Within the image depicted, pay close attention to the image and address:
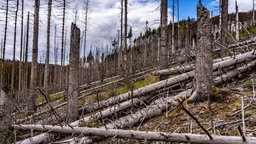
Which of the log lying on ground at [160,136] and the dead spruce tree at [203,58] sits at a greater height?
the dead spruce tree at [203,58]

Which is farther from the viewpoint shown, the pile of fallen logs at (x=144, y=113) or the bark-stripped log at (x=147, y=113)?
the bark-stripped log at (x=147, y=113)

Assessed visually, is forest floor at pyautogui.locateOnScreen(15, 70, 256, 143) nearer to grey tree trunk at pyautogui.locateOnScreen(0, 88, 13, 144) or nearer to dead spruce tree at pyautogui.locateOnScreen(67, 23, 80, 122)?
dead spruce tree at pyautogui.locateOnScreen(67, 23, 80, 122)

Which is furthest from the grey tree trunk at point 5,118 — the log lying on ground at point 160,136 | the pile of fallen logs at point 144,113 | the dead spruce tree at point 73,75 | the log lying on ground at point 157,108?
the log lying on ground at point 157,108

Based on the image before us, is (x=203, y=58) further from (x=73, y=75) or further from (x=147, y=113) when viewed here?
(x=73, y=75)

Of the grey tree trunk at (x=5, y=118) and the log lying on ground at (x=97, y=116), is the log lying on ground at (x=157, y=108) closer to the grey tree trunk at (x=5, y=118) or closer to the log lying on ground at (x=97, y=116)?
the log lying on ground at (x=97, y=116)

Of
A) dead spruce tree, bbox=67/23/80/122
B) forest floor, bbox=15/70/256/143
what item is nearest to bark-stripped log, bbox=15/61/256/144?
forest floor, bbox=15/70/256/143

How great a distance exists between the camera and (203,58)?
4262mm

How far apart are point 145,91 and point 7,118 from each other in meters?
2.95

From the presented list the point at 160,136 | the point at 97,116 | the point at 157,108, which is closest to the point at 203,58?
the point at 157,108

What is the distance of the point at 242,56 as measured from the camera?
5.05 m

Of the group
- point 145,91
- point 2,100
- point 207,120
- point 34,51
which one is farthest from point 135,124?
point 34,51

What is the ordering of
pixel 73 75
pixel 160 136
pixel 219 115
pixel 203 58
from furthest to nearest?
pixel 73 75 → pixel 203 58 → pixel 219 115 → pixel 160 136

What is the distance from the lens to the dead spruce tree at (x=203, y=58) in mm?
4230

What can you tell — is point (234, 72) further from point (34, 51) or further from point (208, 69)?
point (34, 51)
